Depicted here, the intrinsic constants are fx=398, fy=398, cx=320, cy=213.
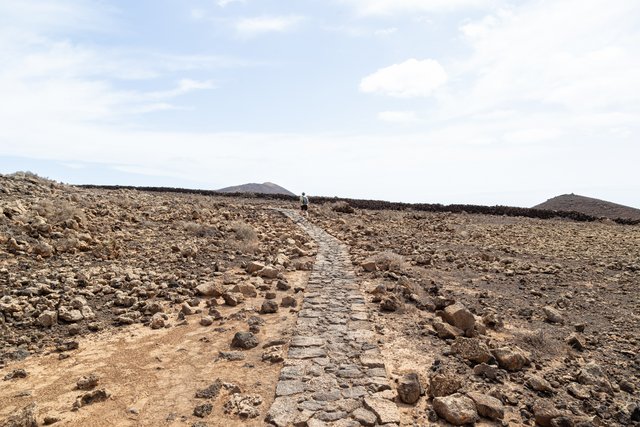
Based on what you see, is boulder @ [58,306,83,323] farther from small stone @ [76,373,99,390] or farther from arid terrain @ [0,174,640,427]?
small stone @ [76,373,99,390]

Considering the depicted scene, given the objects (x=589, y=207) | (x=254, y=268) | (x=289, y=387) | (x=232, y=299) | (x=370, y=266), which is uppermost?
→ (x=589, y=207)

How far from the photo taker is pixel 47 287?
6.63m

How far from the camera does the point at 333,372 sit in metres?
4.90

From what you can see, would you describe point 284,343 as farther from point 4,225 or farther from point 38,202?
point 38,202

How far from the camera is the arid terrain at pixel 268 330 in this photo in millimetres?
4203

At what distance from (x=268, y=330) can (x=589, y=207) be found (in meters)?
40.2

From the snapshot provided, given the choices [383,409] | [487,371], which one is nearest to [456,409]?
[383,409]

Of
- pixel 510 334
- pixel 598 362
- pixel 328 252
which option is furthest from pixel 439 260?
pixel 598 362

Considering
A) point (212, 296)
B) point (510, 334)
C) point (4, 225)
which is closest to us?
point (510, 334)

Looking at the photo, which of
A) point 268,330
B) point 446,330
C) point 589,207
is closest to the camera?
point 446,330

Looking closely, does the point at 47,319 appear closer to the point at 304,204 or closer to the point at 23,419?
the point at 23,419

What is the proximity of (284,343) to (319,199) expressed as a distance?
25752mm

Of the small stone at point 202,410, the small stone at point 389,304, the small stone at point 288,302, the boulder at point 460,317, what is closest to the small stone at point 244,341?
the small stone at point 202,410

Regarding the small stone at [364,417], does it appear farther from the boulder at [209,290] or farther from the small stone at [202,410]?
the boulder at [209,290]
